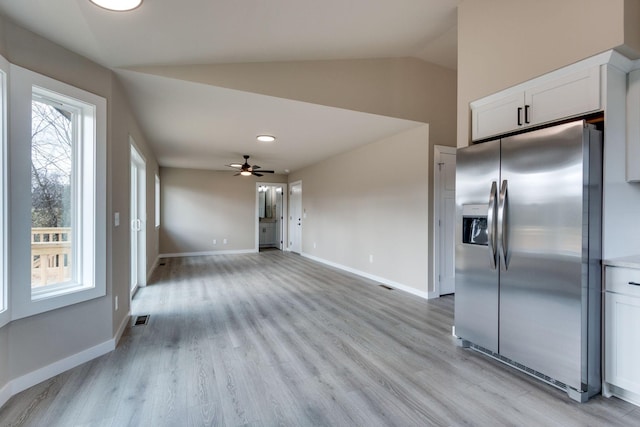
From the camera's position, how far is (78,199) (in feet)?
7.93

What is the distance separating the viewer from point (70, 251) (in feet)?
7.91

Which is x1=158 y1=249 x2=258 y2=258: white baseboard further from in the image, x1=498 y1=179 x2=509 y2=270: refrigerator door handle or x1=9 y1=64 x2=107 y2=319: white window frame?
x1=498 y1=179 x2=509 y2=270: refrigerator door handle

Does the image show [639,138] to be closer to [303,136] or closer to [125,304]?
[303,136]

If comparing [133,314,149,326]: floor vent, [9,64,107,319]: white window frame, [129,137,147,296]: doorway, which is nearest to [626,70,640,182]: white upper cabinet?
[9,64,107,319]: white window frame

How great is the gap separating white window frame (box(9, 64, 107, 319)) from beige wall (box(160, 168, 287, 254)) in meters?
5.75

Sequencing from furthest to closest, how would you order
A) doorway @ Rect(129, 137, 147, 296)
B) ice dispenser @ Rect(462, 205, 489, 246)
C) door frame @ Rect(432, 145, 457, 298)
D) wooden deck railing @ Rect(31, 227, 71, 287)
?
doorway @ Rect(129, 137, 147, 296) → door frame @ Rect(432, 145, 457, 298) → ice dispenser @ Rect(462, 205, 489, 246) → wooden deck railing @ Rect(31, 227, 71, 287)

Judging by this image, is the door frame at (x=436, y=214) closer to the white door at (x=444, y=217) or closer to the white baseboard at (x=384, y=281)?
the white door at (x=444, y=217)

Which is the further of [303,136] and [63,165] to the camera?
[303,136]

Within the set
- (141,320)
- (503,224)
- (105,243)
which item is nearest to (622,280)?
(503,224)

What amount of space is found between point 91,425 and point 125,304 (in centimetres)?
166

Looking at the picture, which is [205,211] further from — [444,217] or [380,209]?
[444,217]

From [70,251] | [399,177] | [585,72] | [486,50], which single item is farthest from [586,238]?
[70,251]

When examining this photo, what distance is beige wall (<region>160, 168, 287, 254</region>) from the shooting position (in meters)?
7.87

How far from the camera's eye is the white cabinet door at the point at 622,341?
6.01 ft
